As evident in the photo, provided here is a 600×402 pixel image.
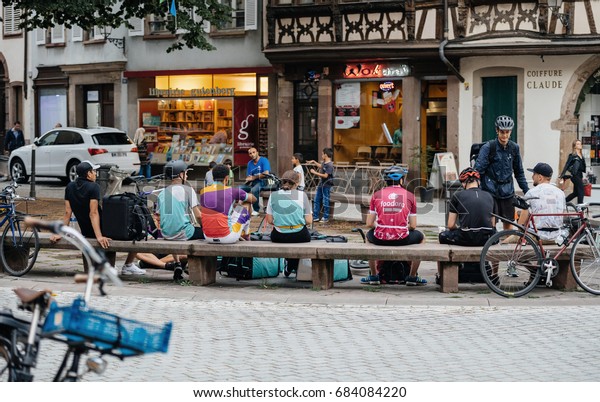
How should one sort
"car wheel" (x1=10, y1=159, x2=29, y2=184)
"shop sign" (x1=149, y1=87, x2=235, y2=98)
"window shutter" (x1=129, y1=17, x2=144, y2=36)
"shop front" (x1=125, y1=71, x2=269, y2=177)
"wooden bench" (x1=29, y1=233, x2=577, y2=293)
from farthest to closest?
"window shutter" (x1=129, y1=17, x2=144, y2=36) → "shop sign" (x1=149, y1=87, x2=235, y2=98) → "shop front" (x1=125, y1=71, x2=269, y2=177) → "car wheel" (x1=10, y1=159, x2=29, y2=184) → "wooden bench" (x1=29, y1=233, x2=577, y2=293)

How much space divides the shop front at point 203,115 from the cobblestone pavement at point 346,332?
1861 centimetres

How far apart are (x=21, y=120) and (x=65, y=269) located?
27483 mm

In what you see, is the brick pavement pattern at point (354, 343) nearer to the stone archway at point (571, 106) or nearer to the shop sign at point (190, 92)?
the stone archway at point (571, 106)

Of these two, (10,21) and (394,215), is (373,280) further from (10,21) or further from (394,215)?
(10,21)

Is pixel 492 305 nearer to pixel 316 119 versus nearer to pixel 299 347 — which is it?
pixel 299 347

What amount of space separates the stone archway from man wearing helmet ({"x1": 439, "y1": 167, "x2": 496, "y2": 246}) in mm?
14197

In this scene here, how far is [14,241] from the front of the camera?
547 inches

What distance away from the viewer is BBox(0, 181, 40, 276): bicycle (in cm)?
1380

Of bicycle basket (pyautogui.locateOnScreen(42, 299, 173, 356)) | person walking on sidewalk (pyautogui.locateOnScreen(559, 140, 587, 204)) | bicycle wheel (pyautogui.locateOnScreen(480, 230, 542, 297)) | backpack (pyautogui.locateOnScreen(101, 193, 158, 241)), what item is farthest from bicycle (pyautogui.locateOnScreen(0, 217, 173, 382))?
person walking on sidewalk (pyautogui.locateOnScreen(559, 140, 587, 204))

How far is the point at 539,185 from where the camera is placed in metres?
12.5

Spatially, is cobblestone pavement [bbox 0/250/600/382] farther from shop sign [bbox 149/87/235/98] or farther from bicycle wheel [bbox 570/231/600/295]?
shop sign [bbox 149/87/235/98]

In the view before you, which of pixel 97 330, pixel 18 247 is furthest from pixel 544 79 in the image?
pixel 97 330

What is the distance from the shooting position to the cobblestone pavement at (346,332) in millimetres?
8352
